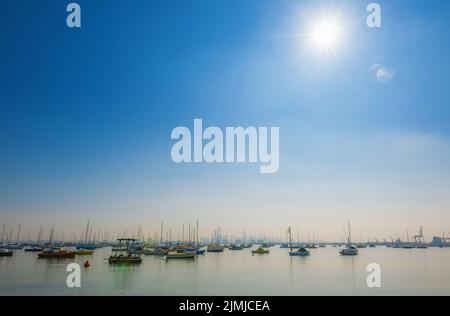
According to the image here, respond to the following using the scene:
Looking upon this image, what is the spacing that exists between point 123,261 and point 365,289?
46.8 m

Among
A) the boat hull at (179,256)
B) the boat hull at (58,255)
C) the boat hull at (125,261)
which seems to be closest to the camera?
the boat hull at (125,261)

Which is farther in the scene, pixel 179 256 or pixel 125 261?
pixel 179 256

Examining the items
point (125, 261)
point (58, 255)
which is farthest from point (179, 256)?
point (58, 255)

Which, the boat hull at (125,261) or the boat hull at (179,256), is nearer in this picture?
the boat hull at (125,261)

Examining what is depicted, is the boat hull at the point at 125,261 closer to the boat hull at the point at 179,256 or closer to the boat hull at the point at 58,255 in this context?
the boat hull at the point at 179,256

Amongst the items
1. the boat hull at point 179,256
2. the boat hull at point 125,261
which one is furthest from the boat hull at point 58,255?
the boat hull at point 179,256

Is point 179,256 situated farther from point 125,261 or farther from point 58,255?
point 58,255

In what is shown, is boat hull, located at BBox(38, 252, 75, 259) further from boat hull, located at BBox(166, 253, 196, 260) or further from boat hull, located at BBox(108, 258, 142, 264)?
boat hull, located at BBox(166, 253, 196, 260)

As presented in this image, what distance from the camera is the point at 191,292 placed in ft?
111

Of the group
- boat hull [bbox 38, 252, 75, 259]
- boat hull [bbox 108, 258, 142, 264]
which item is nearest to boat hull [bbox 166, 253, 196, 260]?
boat hull [bbox 108, 258, 142, 264]

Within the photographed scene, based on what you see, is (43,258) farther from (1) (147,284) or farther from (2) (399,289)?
(2) (399,289)
